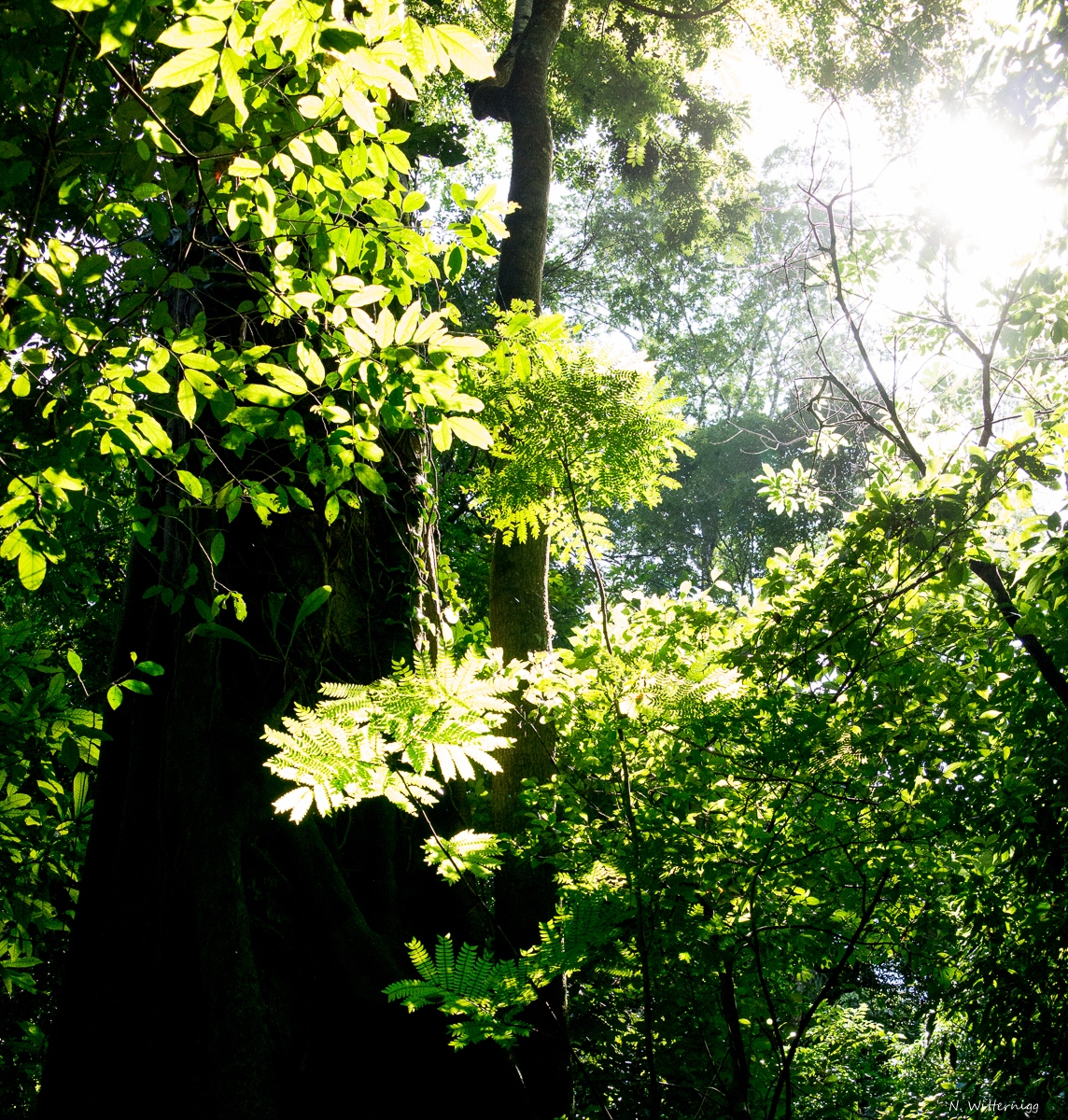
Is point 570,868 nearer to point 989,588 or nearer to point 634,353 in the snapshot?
point 989,588

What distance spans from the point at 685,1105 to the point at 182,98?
14.7 ft

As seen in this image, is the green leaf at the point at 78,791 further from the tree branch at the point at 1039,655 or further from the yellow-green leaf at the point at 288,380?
the tree branch at the point at 1039,655

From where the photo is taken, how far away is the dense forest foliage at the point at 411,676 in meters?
1.91

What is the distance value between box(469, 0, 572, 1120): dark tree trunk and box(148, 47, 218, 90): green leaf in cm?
222

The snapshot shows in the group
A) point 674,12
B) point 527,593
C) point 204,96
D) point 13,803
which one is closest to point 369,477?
point 204,96

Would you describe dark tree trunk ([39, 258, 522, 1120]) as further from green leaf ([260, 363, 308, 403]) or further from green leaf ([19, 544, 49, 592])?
green leaf ([260, 363, 308, 403])

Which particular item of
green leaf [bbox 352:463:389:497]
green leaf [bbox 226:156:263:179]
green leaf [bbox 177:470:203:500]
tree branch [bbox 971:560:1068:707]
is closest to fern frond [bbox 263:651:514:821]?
green leaf [bbox 352:463:389:497]

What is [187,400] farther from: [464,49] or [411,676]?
[464,49]

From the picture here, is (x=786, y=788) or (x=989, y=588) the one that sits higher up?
(x=989, y=588)

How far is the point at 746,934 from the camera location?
8.14ft

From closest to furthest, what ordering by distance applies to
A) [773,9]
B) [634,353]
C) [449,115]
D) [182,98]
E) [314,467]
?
[182,98]
[314,467]
[634,353]
[773,9]
[449,115]

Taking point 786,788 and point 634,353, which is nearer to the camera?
point 786,788

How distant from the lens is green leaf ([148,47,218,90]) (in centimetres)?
127

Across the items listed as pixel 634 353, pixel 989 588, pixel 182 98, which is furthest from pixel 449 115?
pixel 989 588
